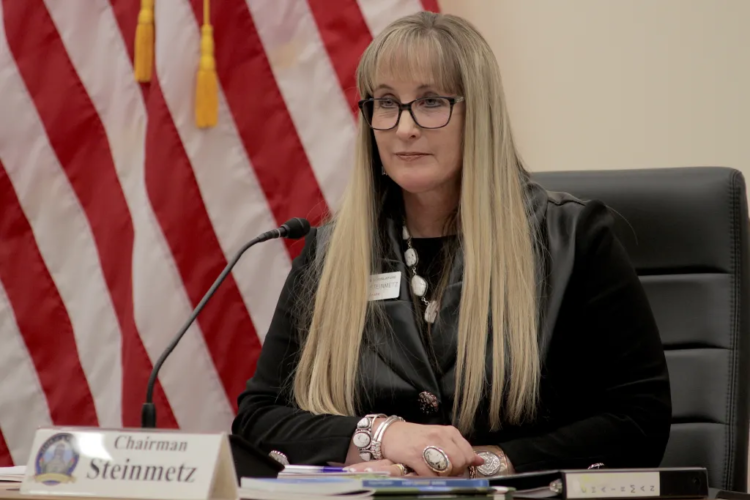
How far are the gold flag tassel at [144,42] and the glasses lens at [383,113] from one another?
93 cm

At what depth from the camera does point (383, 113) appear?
1830mm

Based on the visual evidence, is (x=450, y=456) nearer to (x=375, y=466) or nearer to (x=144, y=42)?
(x=375, y=466)

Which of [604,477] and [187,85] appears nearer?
[604,477]

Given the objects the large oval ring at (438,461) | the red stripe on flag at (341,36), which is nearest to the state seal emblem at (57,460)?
the large oval ring at (438,461)

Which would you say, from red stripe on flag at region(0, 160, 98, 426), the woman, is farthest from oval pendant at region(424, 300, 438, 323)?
red stripe on flag at region(0, 160, 98, 426)

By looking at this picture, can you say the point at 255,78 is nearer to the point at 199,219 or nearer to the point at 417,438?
the point at 199,219

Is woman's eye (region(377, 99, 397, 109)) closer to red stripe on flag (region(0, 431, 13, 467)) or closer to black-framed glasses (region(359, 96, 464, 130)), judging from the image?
black-framed glasses (region(359, 96, 464, 130))

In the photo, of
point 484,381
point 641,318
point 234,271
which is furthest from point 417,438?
point 234,271

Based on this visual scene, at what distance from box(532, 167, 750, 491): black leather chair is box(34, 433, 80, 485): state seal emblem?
1.24m

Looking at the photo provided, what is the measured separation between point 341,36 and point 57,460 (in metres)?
1.70

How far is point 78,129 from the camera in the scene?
2.70 m

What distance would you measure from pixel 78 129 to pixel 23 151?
0.57 feet

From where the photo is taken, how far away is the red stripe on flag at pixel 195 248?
8.31 ft

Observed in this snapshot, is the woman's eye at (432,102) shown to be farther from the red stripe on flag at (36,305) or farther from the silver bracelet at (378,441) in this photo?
the red stripe on flag at (36,305)
